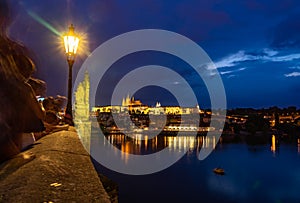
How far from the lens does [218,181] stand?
52031 mm

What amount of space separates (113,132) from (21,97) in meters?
118

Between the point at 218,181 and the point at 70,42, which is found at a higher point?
the point at 70,42

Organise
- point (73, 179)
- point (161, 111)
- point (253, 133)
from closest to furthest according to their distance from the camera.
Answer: point (73, 179) < point (253, 133) < point (161, 111)

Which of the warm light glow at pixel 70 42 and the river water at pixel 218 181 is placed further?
the river water at pixel 218 181

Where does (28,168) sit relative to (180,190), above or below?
above

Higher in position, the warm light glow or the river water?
the warm light glow

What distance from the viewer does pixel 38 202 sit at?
1.87 metres

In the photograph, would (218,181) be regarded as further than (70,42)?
Yes

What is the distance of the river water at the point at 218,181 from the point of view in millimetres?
42031

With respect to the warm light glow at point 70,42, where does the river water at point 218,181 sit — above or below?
below

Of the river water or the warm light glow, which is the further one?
the river water

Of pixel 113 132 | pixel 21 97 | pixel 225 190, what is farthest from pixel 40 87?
pixel 113 132

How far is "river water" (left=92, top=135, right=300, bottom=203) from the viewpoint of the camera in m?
42.0

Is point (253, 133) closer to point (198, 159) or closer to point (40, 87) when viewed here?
point (198, 159)
